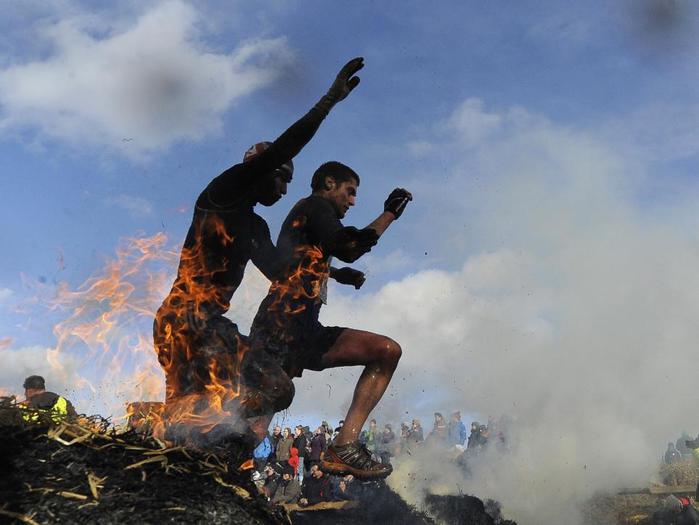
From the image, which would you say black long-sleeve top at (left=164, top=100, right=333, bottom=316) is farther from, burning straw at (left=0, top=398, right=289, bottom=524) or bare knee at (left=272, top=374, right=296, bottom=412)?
burning straw at (left=0, top=398, right=289, bottom=524)

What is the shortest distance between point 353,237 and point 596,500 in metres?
16.0

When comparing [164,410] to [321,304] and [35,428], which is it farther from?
[321,304]

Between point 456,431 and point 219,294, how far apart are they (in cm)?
1588

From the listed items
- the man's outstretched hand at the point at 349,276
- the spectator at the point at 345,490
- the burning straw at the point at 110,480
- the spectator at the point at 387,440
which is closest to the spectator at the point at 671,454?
the spectator at the point at 387,440

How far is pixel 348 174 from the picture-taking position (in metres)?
6.30

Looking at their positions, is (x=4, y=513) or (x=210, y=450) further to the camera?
(x=210, y=450)

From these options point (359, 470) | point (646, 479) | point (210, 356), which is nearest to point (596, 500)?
point (646, 479)

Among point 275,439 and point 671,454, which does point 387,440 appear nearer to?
point 275,439

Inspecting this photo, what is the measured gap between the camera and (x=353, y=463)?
5.64 metres

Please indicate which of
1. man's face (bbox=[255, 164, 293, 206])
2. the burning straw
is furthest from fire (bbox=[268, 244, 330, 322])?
the burning straw

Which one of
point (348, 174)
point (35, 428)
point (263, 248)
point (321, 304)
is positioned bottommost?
point (35, 428)

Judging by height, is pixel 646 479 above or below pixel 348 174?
below

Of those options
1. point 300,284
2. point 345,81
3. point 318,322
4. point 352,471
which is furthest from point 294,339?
point 345,81

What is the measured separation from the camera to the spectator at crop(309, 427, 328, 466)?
16.2m
